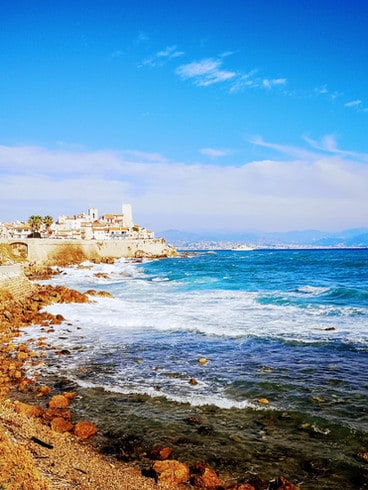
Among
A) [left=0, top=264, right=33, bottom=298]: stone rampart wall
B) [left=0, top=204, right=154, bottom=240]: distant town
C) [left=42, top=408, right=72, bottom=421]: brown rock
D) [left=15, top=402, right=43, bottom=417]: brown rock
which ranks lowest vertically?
[left=42, top=408, right=72, bottom=421]: brown rock

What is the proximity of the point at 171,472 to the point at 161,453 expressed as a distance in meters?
0.86

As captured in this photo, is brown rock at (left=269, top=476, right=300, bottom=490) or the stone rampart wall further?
the stone rampart wall

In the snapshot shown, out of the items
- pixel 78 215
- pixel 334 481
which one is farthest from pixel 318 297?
pixel 78 215

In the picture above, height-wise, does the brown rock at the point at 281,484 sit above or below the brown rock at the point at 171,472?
below

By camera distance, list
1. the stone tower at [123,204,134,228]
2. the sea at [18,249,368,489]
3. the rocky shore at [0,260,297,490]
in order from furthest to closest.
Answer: the stone tower at [123,204,134,228] < the sea at [18,249,368,489] < the rocky shore at [0,260,297,490]

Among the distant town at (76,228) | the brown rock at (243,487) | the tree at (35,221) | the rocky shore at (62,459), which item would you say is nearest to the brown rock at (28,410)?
the rocky shore at (62,459)

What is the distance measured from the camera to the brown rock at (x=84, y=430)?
9328 millimetres

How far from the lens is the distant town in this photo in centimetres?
9356

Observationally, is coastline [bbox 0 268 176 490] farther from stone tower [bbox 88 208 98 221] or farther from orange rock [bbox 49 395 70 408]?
stone tower [bbox 88 208 98 221]

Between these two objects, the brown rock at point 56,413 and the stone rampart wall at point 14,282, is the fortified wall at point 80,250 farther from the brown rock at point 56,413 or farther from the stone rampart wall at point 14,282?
the brown rock at point 56,413

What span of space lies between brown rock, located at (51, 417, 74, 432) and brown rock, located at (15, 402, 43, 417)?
689 mm

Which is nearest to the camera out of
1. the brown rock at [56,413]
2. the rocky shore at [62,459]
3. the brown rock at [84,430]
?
the rocky shore at [62,459]

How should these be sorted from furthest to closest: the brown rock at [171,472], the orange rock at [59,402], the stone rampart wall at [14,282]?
the stone rampart wall at [14,282] → the orange rock at [59,402] → the brown rock at [171,472]

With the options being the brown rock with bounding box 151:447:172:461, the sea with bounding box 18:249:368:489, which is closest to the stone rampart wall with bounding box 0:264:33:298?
Answer: the sea with bounding box 18:249:368:489
